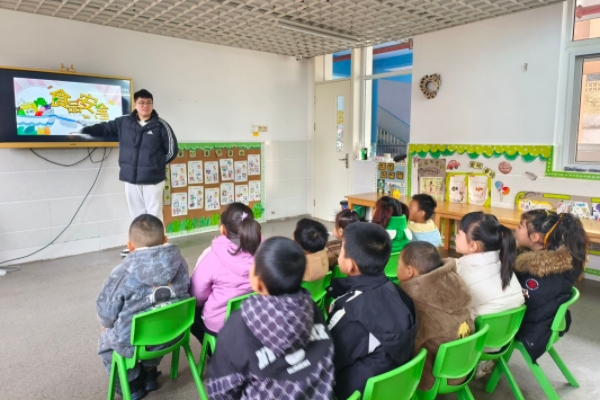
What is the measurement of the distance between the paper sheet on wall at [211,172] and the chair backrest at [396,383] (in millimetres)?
4404

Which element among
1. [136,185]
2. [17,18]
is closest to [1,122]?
[17,18]

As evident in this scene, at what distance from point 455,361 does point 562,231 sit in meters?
1.01

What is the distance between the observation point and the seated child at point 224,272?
196 centimetres

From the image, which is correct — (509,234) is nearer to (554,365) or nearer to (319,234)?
(319,234)

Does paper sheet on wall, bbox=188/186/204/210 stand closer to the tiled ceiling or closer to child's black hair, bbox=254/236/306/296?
the tiled ceiling

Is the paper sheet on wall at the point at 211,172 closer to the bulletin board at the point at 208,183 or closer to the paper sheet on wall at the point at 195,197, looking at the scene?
the bulletin board at the point at 208,183

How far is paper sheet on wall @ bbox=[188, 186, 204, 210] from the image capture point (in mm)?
5328

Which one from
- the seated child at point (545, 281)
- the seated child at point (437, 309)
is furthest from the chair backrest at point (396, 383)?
the seated child at point (545, 281)

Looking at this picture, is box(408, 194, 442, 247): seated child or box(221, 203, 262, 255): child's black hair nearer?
box(221, 203, 262, 255): child's black hair

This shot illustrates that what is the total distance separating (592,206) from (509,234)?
234cm

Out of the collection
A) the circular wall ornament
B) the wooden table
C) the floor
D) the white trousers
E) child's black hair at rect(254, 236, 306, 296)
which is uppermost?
the circular wall ornament

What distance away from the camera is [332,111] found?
20.0 ft

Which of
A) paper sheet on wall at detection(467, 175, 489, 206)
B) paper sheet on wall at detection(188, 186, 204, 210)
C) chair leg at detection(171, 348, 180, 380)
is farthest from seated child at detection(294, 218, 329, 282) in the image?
paper sheet on wall at detection(188, 186, 204, 210)

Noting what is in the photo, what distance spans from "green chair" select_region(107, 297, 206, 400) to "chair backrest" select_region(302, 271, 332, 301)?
55 centimetres
